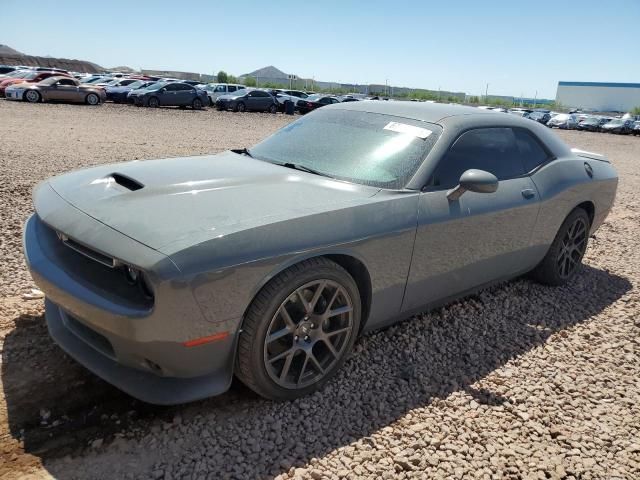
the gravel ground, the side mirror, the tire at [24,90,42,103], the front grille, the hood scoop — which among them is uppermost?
the side mirror

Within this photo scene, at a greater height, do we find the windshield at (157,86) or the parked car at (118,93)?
the windshield at (157,86)

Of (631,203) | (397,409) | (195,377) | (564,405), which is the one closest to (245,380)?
(195,377)

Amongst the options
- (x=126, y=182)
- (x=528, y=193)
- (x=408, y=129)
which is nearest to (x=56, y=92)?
(x=126, y=182)

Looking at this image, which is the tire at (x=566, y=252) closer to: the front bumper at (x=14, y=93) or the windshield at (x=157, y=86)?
the front bumper at (x=14, y=93)

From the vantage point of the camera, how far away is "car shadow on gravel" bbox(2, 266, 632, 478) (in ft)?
7.48

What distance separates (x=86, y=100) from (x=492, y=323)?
23.2 m

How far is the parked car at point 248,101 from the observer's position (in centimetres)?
2666

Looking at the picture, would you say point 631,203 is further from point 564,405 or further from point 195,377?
point 195,377

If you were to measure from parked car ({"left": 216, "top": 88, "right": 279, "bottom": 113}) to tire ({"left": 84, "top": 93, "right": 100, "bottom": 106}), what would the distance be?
20.2 feet

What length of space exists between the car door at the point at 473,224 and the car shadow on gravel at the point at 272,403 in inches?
13.7

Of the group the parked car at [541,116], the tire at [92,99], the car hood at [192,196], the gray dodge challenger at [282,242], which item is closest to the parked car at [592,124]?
the parked car at [541,116]

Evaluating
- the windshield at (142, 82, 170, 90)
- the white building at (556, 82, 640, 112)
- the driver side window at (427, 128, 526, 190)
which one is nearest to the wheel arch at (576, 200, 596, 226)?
the driver side window at (427, 128, 526, 190)

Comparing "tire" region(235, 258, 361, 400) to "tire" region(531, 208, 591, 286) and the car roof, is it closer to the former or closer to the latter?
the car roof

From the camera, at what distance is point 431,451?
2.40 metres
